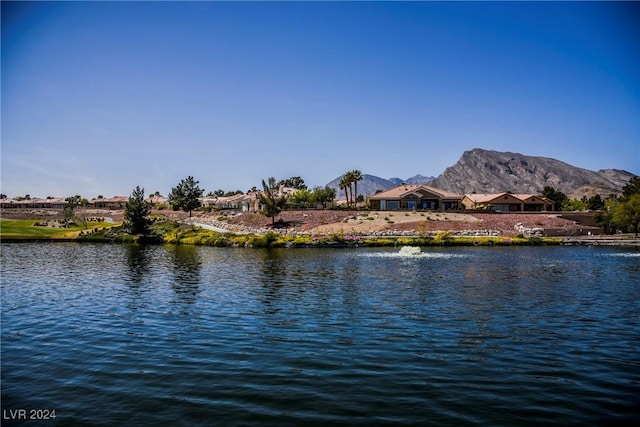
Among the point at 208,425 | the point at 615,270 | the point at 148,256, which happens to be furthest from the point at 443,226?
the point at 208,425

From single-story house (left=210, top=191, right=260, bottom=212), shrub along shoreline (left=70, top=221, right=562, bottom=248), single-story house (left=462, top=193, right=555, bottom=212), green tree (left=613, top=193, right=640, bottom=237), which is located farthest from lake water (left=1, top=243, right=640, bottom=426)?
single-story house (left=210, top=191, right=260, bottom=212)

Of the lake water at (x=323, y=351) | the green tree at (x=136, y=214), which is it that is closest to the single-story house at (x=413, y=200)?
the green tree at (x=136, y=214)

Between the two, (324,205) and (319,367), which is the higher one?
(324,205)

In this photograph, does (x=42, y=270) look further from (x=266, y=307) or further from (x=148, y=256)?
(x=266, y=307)

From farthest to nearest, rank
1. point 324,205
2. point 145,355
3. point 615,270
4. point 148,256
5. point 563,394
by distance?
point 324,205, point 148,256, point 615,270, point 145,355, point 563,394

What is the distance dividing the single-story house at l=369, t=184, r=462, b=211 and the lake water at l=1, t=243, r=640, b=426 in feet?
274

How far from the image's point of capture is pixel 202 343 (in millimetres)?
18078

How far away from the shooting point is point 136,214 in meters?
83.4

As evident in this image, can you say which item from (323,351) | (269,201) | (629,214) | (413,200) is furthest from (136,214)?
(629,214)

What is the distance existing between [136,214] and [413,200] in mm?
68549

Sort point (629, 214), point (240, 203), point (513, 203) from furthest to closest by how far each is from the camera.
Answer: point (240, 203) → point (513, 203) → point (629, 214)

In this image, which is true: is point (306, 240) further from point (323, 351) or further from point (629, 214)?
point (629, 214)

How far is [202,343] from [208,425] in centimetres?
718

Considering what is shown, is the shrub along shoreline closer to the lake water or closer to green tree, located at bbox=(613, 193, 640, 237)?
green tree, located at bbox=(613, 193, 640, 237)
